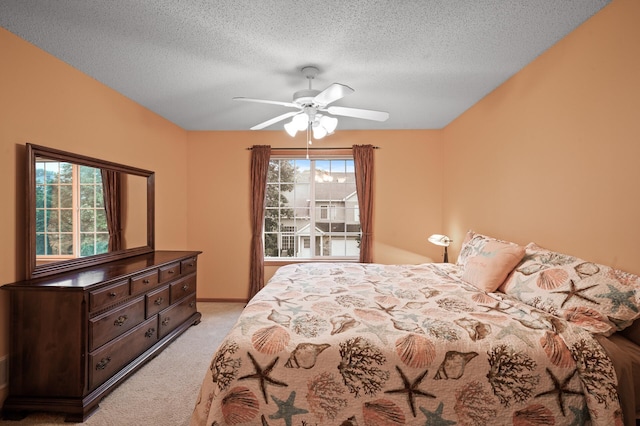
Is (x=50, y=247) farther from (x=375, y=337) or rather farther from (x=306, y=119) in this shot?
(x=375, y=337)

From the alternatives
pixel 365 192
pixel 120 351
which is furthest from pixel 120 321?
pixel 365 192

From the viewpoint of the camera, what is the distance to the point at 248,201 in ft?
14.6

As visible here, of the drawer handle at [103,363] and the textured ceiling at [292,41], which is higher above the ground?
the textured ceiling at [292,41]

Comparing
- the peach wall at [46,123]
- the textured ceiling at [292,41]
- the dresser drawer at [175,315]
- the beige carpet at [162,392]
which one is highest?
the textured ceiling at [292,41]

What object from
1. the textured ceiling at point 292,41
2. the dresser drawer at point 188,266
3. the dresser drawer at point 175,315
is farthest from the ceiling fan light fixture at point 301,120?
the dresser drawer at point 175,315

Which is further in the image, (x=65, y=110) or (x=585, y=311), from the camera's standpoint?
(x=65, y=110)

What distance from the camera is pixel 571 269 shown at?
1.75 metres

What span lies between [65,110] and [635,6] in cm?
395

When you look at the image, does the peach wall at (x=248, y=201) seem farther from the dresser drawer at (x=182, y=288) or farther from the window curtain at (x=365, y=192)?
the dresser drawer at (x=182, y=288)

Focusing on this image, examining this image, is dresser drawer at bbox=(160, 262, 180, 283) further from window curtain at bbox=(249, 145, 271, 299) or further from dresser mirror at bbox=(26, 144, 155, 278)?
window curtain at bbox=(249, 145, 271, 299)

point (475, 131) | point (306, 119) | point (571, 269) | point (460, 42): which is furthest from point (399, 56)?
point (571, 269)

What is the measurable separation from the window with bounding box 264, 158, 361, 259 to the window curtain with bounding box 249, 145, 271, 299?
23 centimetres

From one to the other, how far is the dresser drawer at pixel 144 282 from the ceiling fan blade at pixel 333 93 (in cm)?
205

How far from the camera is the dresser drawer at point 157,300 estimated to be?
2.66m
